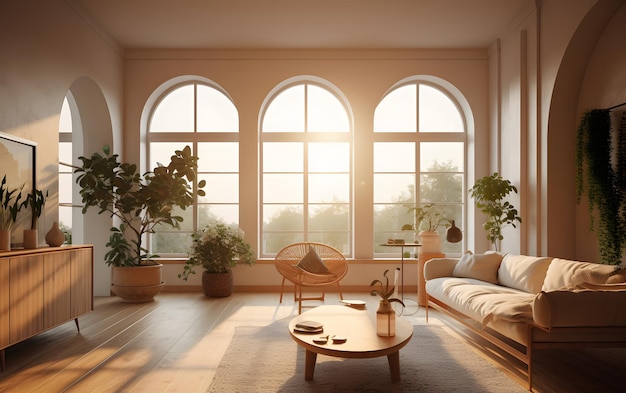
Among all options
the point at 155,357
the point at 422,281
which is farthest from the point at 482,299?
the point at 155,357

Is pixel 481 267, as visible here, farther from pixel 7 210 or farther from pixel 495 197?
pixel 7 210

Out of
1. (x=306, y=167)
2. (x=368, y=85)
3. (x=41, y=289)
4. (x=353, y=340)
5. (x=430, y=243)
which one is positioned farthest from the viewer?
(x=306, y=167)

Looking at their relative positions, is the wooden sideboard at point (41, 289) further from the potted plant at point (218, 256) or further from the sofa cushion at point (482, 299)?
the sofa cushion at point (482, 299)

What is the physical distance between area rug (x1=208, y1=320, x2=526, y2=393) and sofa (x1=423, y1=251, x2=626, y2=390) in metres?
0.27

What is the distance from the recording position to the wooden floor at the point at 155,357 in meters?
3.28

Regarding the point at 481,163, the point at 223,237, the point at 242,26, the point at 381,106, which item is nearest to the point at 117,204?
the point at 223,237

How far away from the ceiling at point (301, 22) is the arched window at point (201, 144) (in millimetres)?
867

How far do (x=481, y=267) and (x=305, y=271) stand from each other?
80.7 inches

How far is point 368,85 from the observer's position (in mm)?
7453

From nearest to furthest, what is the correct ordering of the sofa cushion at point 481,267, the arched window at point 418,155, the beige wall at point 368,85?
1. the beige wall at point 368,85
2. the sofa cushion at point 481,267
3. the arched window at point 418,155

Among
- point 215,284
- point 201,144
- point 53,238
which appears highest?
point 201,144

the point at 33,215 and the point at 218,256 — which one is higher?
the point at 33,215

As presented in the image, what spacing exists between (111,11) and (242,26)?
1.65m

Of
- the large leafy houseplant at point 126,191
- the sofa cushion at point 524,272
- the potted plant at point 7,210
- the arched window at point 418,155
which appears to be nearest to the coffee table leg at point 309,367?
the sofa cushion at point 524,272
